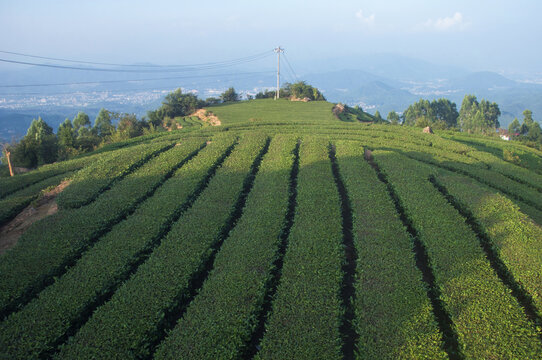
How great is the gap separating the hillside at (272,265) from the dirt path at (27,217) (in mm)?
487

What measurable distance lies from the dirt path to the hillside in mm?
487

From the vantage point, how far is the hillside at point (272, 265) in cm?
779

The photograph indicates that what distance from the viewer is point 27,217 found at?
14.5m

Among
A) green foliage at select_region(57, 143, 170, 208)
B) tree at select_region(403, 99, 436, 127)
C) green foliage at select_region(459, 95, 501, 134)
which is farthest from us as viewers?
tree at select_region(403, 99, 436, 127)

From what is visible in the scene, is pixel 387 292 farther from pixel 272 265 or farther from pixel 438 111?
pixel 438 111

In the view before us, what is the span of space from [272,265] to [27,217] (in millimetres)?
12274

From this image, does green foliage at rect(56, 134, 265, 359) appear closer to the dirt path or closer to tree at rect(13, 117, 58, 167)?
the dirt path

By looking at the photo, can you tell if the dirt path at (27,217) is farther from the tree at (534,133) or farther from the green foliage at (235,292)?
the tree at (534,133)

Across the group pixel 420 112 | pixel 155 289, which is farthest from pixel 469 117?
pixel 155 289

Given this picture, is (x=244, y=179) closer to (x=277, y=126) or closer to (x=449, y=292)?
(x=449, y=292)

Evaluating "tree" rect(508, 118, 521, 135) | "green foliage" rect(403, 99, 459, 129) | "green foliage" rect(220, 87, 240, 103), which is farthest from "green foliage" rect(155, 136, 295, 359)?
"tree" rect(508, 118, 521, 135)

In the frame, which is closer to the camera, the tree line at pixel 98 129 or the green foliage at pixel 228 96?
the tree line at pixel 98 129

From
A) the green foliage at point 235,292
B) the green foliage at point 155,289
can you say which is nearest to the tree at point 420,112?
the green foliage at point 235,292

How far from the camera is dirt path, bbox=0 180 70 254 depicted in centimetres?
1285
